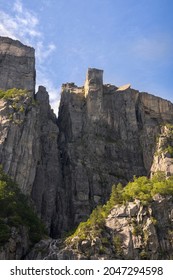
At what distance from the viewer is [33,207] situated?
249ft

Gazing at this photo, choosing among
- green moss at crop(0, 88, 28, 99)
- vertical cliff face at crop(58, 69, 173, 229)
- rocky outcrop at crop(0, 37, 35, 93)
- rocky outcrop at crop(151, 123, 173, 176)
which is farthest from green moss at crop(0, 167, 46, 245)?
rocky outcrop at crop(0, 37, 35, 93)

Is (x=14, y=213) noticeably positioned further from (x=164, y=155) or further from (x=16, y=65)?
(x=16, y=65)

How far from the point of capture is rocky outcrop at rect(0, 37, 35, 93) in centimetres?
9462

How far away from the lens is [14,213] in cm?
6594

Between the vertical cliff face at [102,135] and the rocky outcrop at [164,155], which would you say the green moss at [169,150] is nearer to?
the rocky outcrop at [164,155]

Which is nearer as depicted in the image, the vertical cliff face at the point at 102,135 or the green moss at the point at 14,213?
the green moss at the point at 14,213

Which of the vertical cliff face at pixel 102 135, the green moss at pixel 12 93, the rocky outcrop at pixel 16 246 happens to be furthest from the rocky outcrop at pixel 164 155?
the rocky outcrop at pixel 16 246

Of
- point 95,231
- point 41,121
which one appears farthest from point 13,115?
point 95,231

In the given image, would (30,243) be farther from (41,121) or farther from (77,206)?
(41,121)

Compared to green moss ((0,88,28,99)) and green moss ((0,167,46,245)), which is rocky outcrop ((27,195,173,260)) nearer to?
green moss ((0,167,46,245))

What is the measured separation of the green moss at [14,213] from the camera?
63750mm

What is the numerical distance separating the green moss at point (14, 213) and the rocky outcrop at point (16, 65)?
27.1 metres

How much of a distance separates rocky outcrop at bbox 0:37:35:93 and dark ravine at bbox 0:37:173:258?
0.67 feet
